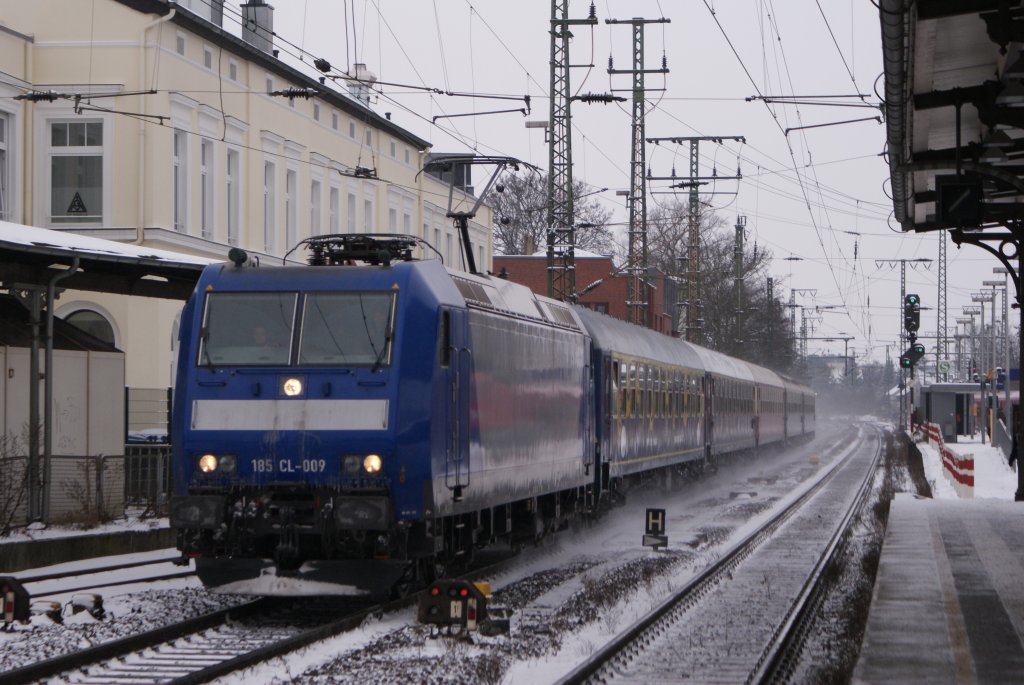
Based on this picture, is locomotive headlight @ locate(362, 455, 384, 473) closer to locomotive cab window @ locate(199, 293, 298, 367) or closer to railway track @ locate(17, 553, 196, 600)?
locomotive cab window @ locate(199, 293, 298, 367)

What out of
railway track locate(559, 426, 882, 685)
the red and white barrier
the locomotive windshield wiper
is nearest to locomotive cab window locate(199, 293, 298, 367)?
the locomotive windshield wiper

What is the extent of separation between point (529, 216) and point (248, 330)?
Answer: 243ft

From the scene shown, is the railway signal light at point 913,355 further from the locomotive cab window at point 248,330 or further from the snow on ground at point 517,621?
the locomotive cab window at point 248,330

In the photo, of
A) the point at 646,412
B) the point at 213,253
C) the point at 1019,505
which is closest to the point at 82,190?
the point at 213,253

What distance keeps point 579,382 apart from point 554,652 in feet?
28.9

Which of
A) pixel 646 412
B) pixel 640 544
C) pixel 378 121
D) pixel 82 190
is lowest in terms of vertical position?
pixel 640 544

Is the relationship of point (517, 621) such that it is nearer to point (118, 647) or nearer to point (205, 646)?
point (205, 646)

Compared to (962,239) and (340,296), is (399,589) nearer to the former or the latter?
(340,296)

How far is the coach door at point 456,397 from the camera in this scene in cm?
1345

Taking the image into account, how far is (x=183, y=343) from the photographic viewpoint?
13516 mm

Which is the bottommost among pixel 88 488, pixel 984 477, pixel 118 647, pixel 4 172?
pixel 984 477

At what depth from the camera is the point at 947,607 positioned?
1262 centimetres

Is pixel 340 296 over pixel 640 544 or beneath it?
over

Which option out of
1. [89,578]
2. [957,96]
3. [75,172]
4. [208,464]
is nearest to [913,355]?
[75,172]
